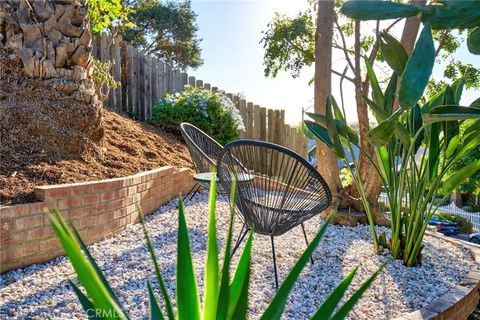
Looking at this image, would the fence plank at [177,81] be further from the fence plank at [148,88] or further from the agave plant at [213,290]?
the agave plant at [213,290]

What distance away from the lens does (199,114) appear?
640 centimetres

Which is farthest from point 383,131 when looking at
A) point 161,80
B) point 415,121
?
point 161,80

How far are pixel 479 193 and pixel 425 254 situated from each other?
1689 centimetres

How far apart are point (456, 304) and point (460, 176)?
32.6 inches

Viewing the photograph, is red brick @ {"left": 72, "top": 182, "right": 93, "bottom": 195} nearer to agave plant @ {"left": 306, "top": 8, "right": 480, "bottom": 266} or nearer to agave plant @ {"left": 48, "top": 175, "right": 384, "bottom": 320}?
agave plant @ {"left": 306, "top": 8, "right": 480, "bottom": 266}

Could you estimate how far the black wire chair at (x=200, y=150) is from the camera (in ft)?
11.9

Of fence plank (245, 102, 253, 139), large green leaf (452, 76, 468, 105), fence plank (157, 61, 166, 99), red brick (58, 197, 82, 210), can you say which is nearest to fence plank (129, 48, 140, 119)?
fence plank (157, 61, 166, 99)

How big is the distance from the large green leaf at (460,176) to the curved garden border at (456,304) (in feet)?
2.06

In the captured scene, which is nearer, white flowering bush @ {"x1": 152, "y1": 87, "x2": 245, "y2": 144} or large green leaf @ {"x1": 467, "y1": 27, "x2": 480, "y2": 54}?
large green leaf @ {"x1": 467, "y1": 27, "x2": 480, "y2": 54}

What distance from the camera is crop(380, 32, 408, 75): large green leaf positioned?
2.72 metres

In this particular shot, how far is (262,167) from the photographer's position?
9.47 feet

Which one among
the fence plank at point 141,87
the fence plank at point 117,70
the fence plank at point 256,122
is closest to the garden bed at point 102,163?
the fence plank at point 117,70

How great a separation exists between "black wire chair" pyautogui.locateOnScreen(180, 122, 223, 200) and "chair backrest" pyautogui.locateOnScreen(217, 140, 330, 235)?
0.54 metres

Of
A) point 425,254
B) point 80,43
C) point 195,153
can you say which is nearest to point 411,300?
point 425,254
